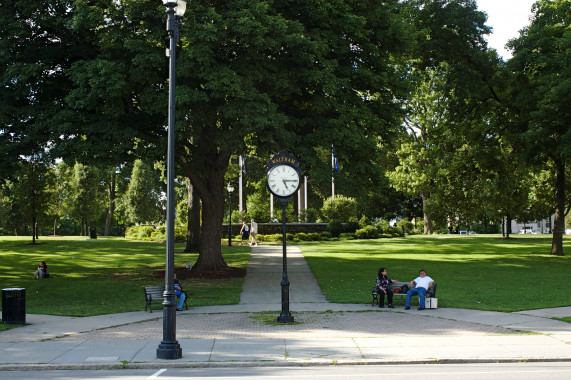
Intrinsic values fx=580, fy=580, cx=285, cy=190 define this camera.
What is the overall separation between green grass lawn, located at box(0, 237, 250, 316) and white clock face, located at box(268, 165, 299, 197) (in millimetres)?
5079

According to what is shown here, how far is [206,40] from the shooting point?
63.0 ft

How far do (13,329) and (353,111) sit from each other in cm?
1398

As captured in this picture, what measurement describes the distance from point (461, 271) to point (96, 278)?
16513 millimetres

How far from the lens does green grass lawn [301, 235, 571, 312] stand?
61.9ft

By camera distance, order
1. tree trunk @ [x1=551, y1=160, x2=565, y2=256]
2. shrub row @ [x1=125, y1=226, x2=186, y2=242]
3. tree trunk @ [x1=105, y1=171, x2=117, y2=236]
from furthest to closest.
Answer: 1. tree trunk @ [x1=105, y1=171, x2=117, y2=236]
2. shrub row @ [x1=125, y1=226, x2=186, y2=242]
3. tree trunk @ [x1=551, y1=160, x2=565, y2=256]

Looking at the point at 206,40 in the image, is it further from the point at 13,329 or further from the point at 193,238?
the point at 193,238

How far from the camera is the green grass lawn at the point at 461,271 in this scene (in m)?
18.9

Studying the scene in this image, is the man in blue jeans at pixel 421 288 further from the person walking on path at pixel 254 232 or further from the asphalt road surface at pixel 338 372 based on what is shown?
the person walking on path at pixel 254 232

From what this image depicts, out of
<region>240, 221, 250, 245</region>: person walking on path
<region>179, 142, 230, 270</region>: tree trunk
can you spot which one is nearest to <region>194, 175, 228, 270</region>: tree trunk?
<region>179, 142, 230, 270</region>: tree trunk

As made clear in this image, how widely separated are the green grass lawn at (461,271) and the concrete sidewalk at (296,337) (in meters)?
1.67

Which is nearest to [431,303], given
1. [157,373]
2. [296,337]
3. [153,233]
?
[296,337]

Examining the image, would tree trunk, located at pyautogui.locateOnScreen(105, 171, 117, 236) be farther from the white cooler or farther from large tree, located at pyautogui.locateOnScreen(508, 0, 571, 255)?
the white cooler

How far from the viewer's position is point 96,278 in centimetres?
2531

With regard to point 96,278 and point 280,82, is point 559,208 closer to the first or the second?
point 280,82
